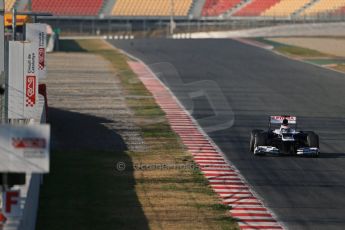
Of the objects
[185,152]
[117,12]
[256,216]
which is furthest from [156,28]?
[256,216]

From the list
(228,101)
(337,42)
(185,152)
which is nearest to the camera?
(185,152)

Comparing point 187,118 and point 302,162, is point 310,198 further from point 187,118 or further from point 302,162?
point 187,118

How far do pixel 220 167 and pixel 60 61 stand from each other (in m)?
41.2

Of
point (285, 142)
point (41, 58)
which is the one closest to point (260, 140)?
point (285, 142)

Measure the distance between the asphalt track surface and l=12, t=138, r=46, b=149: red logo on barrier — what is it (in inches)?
306

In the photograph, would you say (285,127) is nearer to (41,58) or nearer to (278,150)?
(278,150)

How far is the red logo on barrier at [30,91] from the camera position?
21.3m

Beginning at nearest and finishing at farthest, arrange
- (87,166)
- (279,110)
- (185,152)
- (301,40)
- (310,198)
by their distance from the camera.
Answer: (310,198) < (87,166) < (185,152) < (279,110) < (301,40)

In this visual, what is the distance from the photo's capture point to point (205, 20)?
112000 millimetres

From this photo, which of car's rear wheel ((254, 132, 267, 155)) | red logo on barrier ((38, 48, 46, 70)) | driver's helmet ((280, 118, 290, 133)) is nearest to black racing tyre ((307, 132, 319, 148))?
driver's helmet ((280, 118, 290, 133))

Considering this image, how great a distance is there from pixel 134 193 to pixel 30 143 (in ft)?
31.6

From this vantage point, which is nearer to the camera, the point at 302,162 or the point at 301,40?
the point at 302,162

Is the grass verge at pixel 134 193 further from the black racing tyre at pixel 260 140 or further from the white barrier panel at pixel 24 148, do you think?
the white barrier panel at pixel 24 148

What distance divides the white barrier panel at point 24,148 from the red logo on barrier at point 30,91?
32.3ft
